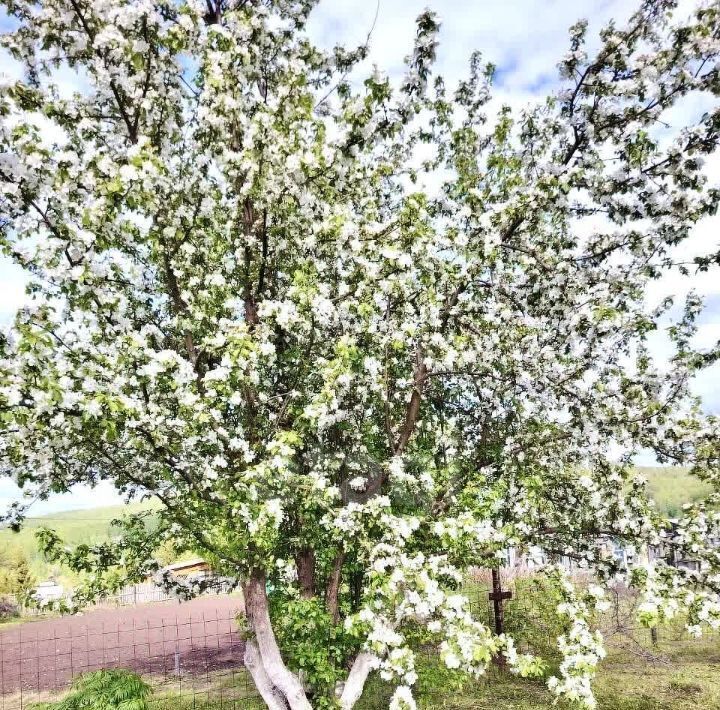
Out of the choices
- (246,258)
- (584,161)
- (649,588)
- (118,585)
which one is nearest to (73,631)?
(118,585)

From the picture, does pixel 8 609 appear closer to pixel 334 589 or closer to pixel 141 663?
pixel 141 663

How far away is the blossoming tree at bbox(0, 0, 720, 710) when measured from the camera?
6742 mm

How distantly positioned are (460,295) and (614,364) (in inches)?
151

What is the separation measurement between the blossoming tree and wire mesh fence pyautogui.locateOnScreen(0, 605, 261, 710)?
19.7 feet

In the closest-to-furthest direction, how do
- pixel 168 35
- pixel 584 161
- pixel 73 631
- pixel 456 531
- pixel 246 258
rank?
pixel 168 35
pixel 456 531
pixel 584 161
pixel 246 258
pixel 73 631

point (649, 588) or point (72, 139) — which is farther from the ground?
point (72, 139)

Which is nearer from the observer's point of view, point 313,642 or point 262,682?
point 313,642

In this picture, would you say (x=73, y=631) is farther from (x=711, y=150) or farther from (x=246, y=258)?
(x=711, y=150)

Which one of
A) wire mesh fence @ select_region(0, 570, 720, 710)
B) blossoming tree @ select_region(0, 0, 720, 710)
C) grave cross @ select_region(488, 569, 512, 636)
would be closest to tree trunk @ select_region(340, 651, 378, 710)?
blossoming tree @ select_region(0, 0, 720, 710)

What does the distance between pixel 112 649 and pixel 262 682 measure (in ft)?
50.1

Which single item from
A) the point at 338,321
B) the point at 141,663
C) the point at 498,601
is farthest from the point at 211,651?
the point at 338,321

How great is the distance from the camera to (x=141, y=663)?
18.0m

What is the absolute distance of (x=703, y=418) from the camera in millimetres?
9203

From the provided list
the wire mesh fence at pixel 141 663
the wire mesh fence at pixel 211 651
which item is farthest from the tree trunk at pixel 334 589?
the wire mesh fence at pixel 141 663
